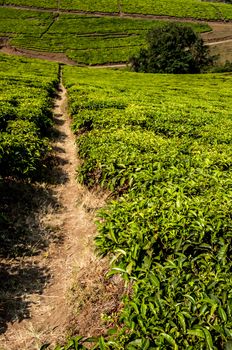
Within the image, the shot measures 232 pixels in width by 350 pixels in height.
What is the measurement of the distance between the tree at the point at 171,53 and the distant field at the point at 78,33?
6590 millimetres

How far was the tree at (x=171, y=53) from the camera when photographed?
210 feet

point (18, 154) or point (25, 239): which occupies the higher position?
point (18, 154)

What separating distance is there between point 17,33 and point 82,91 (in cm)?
6733

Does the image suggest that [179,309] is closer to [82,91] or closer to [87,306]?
[87,306]

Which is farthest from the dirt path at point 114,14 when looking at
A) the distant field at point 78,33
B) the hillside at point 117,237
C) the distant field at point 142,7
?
the hillside at point 117,237

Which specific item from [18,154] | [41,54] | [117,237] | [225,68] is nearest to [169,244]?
[117,237]

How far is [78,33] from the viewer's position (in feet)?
255

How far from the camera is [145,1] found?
97125mm

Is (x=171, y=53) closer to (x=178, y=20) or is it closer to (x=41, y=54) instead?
(x=41, y=54)

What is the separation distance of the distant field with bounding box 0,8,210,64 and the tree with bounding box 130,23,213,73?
6590mm

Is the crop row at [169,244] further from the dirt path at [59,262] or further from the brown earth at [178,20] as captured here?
the brown earth at [178,20]

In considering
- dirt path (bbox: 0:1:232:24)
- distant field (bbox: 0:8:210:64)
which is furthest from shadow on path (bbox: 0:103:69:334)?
dirt path (bbox: 0:1:232:24)

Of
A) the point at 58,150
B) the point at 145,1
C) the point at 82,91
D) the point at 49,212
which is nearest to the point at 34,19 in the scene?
the point at 145,1

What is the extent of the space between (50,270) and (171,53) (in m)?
65.9
